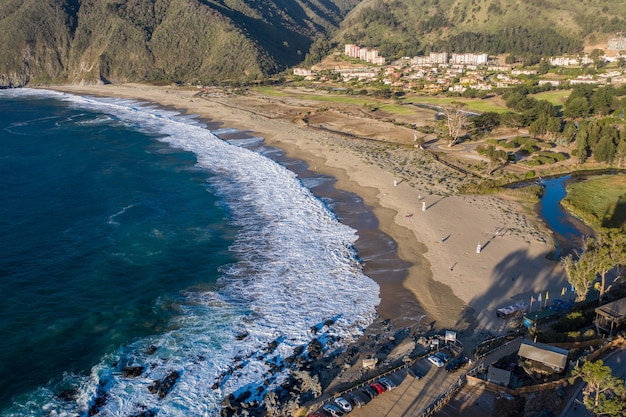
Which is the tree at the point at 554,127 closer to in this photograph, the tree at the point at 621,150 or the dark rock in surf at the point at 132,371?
the tree at the point at 621,150

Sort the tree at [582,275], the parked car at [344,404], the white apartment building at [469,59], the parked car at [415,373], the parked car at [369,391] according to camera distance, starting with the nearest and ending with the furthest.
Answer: the parked car at [344,404]
the parked car at [369,391]
the parked car at [415,373]
the tree at [582,275]
the white apartment building at [469,59]

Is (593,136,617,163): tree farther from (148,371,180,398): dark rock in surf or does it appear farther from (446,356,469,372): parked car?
(148,371,180,398): dark rock in surf

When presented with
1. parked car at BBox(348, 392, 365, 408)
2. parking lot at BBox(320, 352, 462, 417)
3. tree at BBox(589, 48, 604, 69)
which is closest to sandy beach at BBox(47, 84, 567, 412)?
parking lot at BBox(320, 352, 462, 417)

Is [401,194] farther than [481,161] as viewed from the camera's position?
No

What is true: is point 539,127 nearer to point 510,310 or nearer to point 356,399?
point 510,310

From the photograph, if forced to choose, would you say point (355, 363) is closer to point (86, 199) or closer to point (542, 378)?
point (542, 378)

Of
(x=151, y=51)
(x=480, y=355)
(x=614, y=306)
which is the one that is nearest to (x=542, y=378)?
(x=480, y=355)

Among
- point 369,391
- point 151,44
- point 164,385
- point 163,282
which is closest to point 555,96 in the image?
point 163,282

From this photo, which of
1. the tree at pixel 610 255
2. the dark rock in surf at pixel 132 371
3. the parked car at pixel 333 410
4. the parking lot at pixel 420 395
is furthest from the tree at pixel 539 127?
the dark rock in surf at pixel 132 371
